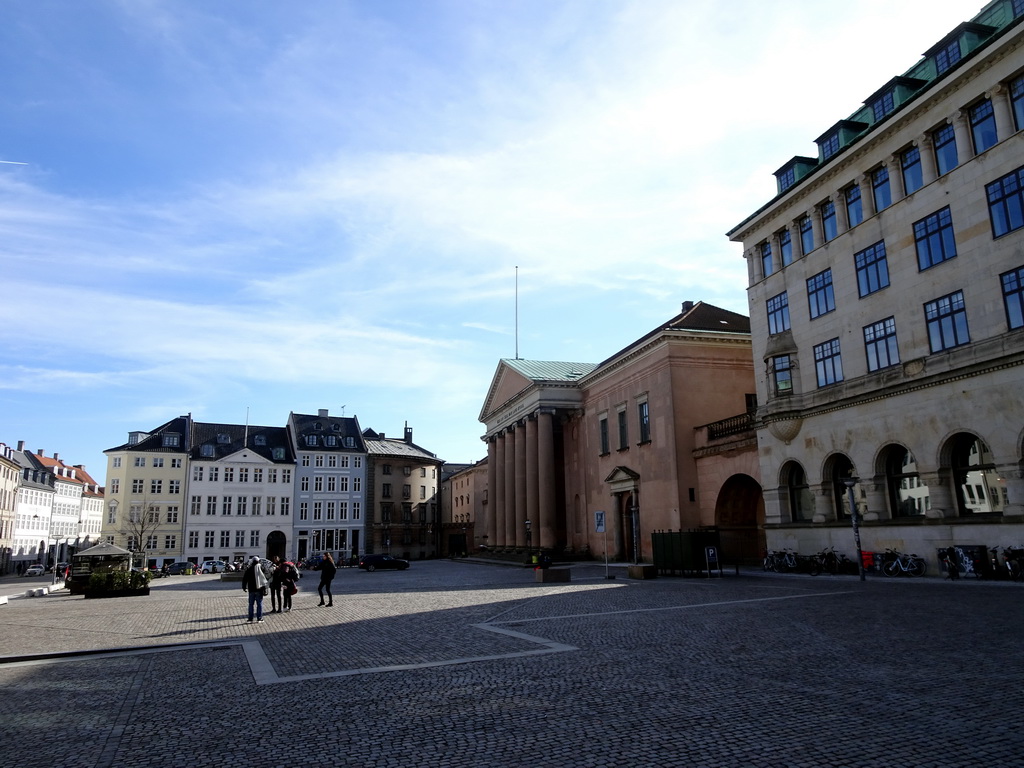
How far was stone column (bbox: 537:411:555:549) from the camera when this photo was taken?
5925cm

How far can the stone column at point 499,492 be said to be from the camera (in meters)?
70.8

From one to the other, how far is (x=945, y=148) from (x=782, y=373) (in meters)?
12.0

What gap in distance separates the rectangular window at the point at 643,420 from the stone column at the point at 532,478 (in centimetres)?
1375

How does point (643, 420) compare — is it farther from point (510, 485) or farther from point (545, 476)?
point (510, 485)

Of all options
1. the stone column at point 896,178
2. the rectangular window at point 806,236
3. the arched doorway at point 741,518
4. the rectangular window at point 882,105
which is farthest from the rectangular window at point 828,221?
the arched doorway at point 741,518

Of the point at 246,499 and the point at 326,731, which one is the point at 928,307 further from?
the point at 246,499

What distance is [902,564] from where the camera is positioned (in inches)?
1080

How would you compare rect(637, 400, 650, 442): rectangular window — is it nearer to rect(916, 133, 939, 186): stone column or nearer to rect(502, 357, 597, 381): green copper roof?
rect(502, 357, 597, 381): green copper roof

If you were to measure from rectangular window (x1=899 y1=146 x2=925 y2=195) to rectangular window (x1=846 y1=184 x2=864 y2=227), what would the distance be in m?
2.42

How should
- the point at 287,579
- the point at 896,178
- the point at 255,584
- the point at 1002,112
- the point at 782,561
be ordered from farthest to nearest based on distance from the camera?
the point at 782,561
the point at 896,178
the point at 1002,112
the point at 287,579
the point at 255,584

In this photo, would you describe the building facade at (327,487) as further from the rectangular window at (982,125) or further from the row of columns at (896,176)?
the rectangular window at (982,125)

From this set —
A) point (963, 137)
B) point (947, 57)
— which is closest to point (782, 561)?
point (963, 137)

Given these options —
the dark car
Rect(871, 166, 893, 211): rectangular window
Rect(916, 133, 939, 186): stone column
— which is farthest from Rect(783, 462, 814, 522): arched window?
the dark car

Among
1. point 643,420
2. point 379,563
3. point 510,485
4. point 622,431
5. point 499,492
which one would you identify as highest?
point 643,420
